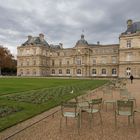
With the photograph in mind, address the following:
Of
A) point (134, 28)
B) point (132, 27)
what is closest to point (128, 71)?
point (134, 28)

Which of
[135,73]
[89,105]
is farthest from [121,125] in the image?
[135,73]

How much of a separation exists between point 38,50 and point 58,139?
217 ft

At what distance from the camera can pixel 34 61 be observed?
70.9m

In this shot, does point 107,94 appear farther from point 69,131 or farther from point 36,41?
point 36,41

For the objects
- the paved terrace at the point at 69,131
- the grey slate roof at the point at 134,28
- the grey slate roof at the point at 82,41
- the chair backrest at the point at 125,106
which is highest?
the grey slate roof at the point at 134,28

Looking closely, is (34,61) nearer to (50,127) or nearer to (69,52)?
(69,52)

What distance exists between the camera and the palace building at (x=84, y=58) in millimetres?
54438

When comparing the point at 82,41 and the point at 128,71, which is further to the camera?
the point at 82,41

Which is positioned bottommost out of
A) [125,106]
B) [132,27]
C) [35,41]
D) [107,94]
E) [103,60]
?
[107,94]

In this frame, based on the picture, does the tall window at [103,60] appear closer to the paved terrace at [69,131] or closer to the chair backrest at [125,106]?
the paved terrace at [69,131]

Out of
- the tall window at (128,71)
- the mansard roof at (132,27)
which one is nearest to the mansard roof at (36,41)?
the mansard roof at (132,27)

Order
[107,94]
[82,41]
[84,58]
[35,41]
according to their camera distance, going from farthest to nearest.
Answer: [35,41], [82,41], [84,58], [107,94]

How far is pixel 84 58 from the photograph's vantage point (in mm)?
63844

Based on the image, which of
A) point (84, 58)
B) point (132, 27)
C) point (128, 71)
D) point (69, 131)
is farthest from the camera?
point (84, 58)
